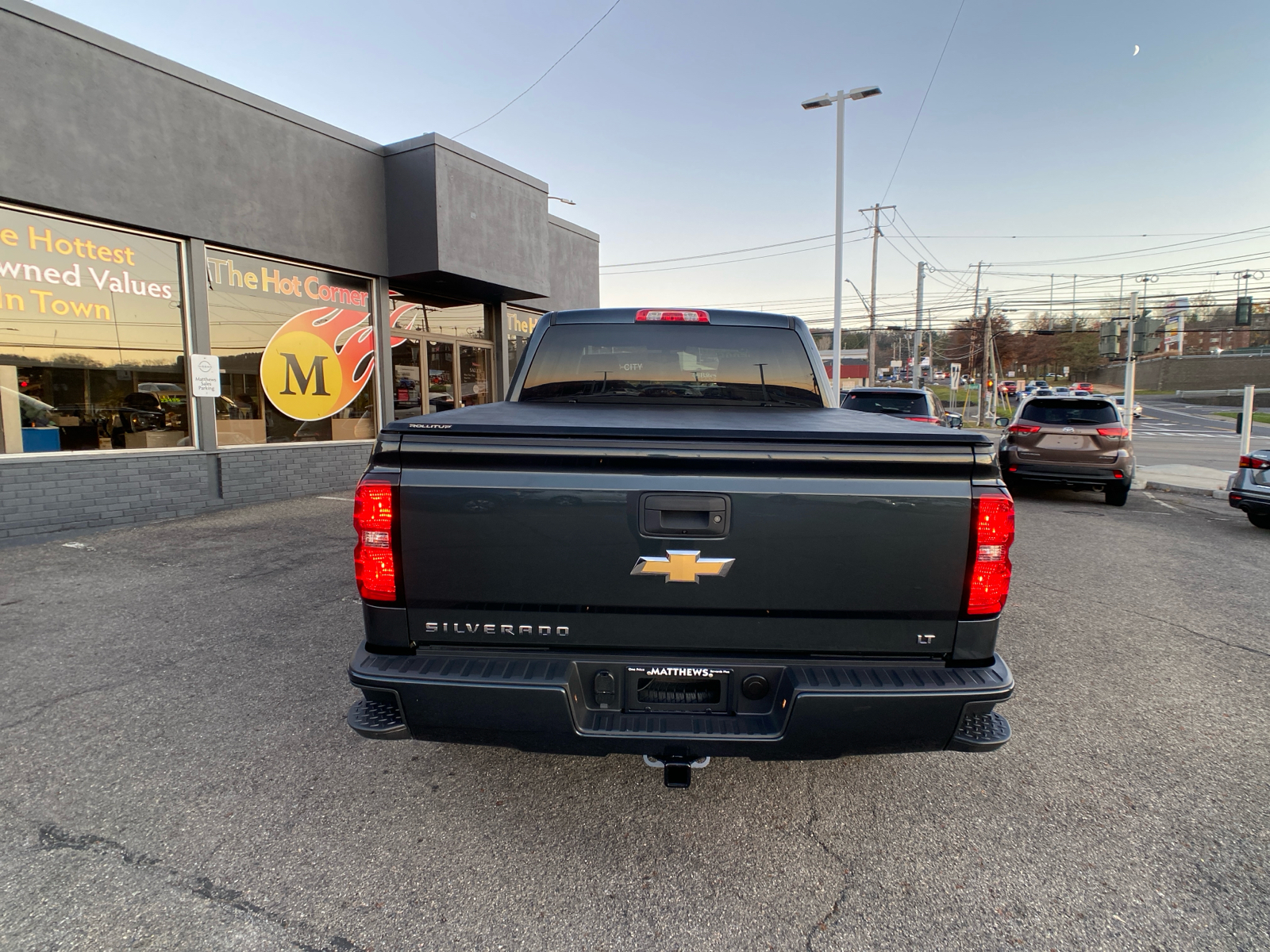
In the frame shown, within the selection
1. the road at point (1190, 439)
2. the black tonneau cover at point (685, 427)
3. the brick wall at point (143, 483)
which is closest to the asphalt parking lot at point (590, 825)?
the black tonneau cover at point (685, 427)

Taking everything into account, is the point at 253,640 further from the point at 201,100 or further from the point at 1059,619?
the point at 201,100

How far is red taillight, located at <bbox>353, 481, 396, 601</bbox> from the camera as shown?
2129mm

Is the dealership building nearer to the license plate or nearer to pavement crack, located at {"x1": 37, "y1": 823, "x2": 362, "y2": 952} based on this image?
pavement crack, located at {"x1": 37, "y1": 823, "x2": 362, "y2": 952}

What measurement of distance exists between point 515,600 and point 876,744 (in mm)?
1296

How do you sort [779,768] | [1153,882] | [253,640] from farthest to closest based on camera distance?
[253,640], [779,768], [1153,882]

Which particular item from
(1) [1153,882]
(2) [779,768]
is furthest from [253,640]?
(1) [1153,882]

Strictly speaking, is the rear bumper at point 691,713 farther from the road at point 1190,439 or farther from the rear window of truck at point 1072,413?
the road at point 1190,439

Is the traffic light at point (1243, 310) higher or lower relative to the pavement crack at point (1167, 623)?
higher

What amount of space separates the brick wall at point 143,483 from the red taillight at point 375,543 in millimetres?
7787

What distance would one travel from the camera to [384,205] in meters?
11.5

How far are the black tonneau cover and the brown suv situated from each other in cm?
913

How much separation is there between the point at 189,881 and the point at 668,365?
3109 mm

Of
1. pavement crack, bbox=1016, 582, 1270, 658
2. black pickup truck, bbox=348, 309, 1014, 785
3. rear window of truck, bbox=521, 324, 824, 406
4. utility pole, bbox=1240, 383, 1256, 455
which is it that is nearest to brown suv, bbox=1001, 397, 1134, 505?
utility pole, bbox=1240, 383, 1256, 455

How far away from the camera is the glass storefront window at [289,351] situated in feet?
31.2
